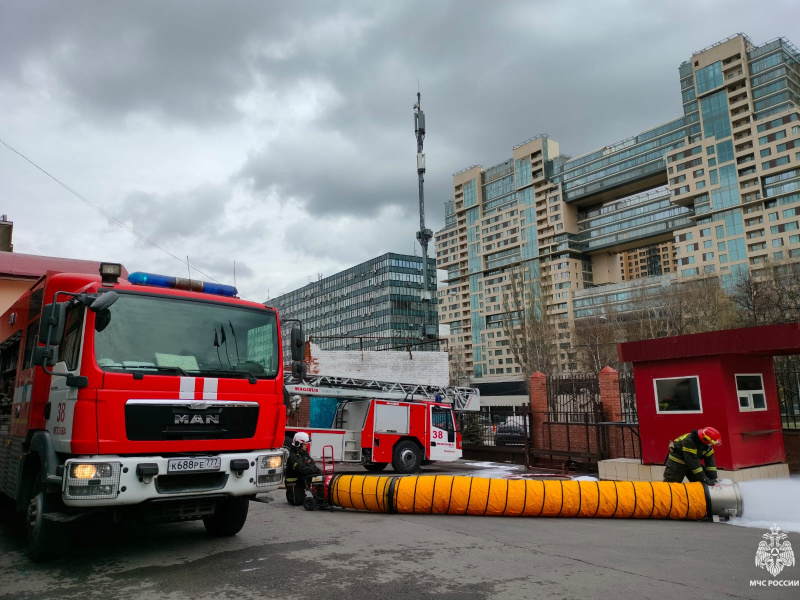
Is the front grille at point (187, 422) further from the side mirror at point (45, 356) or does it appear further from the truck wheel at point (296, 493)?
the truck wheel at point (296, 493)

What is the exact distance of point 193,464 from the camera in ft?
19.2

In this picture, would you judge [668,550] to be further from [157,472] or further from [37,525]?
[37,525]

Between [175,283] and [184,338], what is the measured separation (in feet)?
2.68

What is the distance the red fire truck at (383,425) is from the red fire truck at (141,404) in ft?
30.5

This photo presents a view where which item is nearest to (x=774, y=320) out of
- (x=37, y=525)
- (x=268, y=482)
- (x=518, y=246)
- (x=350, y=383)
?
(x=350, y=383)

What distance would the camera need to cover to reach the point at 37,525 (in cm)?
578

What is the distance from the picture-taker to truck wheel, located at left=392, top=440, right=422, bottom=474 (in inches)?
648

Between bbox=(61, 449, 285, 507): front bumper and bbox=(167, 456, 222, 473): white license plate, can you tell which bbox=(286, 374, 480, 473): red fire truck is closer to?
bbox=(61, 449, 285, 507): front bumper

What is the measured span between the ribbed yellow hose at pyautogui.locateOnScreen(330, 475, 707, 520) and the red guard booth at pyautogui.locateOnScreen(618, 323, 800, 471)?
2989 millimetres

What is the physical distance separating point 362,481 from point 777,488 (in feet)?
24.2

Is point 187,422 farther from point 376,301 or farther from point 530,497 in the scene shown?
point 376,301

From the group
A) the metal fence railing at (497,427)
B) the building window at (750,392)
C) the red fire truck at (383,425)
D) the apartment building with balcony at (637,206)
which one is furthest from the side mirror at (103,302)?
the apartment building with balcony at (637,206)

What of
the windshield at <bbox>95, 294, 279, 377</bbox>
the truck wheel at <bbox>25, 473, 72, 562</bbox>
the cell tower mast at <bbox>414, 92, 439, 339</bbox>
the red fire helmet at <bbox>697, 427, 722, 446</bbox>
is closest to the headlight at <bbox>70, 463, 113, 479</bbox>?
the truck wheel at <bbox>25, 473, 72, 562</bbox>

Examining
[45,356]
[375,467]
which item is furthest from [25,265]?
[375,467]
